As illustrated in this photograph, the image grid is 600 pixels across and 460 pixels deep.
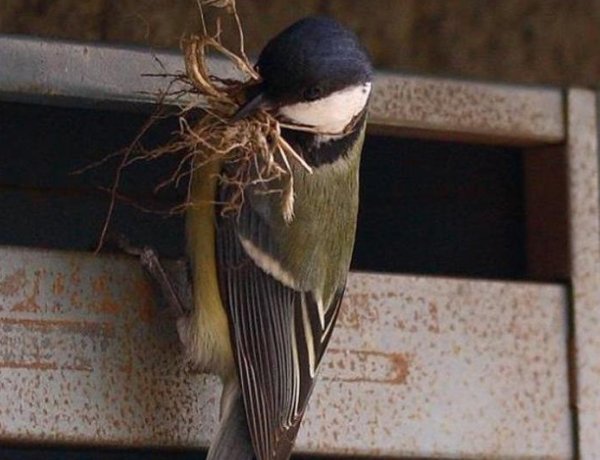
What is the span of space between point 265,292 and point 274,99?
18 cm

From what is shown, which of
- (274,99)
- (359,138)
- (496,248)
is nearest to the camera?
(274,99)

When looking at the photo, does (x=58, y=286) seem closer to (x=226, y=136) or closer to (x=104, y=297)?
(x=104, y=297)

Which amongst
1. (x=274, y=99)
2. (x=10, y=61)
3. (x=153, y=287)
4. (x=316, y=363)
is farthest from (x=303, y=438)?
(x=10, y=61)

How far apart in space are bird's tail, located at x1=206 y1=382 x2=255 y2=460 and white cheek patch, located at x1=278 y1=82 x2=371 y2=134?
0.84 feet

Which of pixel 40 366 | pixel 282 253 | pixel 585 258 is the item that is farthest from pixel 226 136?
pixel 585 258

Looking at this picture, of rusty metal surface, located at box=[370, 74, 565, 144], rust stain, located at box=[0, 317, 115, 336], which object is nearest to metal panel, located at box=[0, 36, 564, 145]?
rusty metal surface, located at box=[370, 74, 565, 144]

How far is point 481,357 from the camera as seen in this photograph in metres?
1.99

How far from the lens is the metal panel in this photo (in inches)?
73.0

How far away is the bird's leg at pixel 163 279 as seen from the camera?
6.07 feet

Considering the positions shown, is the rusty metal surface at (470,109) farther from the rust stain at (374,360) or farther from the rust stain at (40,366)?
the rust stain at (40,366)

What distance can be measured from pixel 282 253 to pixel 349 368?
13 cm

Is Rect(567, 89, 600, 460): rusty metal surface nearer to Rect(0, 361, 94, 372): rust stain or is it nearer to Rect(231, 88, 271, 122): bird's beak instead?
Rect(231, 88, 271, 122): bird's beak

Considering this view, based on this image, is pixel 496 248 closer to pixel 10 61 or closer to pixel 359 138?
pixel 359 138

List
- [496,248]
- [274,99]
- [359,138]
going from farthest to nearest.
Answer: [496,248], [359,138], [274,99]
